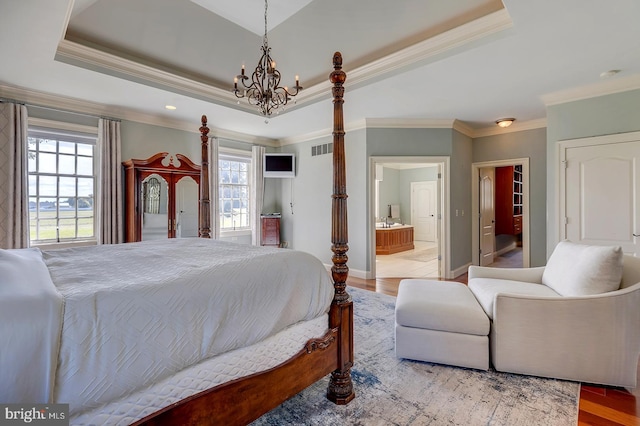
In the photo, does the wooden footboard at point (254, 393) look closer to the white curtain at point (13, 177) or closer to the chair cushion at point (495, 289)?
the chair cushion at point (495, 289)

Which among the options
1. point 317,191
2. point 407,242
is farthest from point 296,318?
point 407,242

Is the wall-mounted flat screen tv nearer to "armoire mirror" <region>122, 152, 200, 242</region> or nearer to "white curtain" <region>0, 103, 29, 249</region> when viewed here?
"armoire mirror" <region>122, 152, 200, 242</region>

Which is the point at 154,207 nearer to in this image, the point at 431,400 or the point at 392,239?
the point at 431,400

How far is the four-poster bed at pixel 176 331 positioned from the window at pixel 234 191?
366cm

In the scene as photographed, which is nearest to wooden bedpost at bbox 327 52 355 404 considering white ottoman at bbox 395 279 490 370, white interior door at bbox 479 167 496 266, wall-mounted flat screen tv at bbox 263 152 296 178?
white ottoman at bbox 395 279 490 370

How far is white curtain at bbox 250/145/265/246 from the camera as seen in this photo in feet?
19.1

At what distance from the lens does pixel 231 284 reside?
1352mm

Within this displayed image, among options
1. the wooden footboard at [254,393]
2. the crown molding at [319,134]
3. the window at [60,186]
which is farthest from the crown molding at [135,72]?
the wooden footboard at [254,393]

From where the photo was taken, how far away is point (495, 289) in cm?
243

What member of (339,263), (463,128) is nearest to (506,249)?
(463,128)

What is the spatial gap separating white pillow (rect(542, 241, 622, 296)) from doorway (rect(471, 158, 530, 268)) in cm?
283

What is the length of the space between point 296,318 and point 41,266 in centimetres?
126

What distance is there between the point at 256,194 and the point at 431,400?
4.71 metres

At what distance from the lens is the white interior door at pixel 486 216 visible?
5.55 m
